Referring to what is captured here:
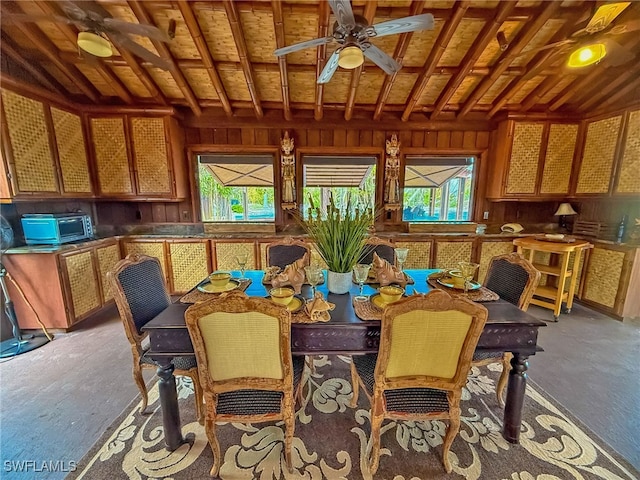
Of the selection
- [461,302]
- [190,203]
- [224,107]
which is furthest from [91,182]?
[461,302]

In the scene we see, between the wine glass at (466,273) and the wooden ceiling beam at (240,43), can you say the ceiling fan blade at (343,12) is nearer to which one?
the wooden ceiling beam at (240,43)

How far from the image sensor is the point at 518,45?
2.77 meters

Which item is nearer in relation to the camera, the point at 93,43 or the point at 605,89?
the point at 93,43

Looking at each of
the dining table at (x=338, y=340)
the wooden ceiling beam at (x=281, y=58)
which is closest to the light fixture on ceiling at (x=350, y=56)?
the wooden ceiling beam at (x=281, y=58)

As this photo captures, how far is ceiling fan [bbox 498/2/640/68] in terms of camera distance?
6.84 feet

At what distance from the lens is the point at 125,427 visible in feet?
5.78

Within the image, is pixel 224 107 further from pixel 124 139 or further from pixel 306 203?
pixel 306 203

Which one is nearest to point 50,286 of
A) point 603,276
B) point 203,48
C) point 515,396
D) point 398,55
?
point 203,48

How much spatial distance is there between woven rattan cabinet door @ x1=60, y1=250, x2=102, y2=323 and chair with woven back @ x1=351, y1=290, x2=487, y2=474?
3460 mm

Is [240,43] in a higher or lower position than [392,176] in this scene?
higher

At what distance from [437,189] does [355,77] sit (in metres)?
2.33

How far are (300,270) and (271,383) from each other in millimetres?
783

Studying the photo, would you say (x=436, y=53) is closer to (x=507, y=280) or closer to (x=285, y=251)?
(x=507, y=280)

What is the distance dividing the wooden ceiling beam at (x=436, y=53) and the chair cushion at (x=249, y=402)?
3.46 meters
